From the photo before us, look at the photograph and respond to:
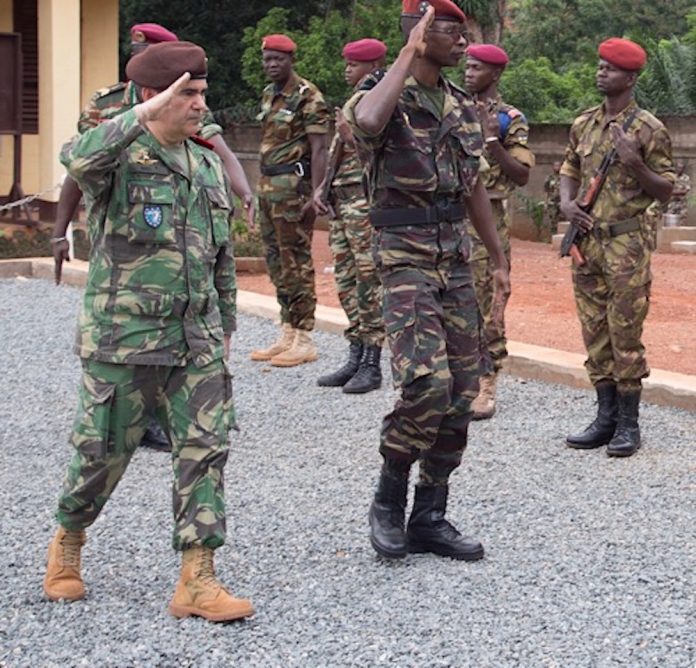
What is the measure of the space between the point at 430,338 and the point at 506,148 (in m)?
2.79

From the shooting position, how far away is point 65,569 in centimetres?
461

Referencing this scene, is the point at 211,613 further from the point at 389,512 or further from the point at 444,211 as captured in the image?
the point at 444,211

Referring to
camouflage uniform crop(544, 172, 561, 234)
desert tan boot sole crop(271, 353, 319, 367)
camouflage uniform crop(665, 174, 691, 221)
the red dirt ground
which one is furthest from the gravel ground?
camouflage uniform crop(544, 172, 561, 234)

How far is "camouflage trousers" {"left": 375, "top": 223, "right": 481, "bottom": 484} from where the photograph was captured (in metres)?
4.87

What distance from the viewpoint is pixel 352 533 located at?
5.45 meters

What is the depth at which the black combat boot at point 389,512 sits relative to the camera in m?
5.06

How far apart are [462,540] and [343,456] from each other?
5.72ft

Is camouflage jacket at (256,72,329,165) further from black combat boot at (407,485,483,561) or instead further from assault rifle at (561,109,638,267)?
black combat boot at (407,485,483,561)

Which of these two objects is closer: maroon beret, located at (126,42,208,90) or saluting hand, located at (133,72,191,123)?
saluting hand, located at (133,72,191,123)

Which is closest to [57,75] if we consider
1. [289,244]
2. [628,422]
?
[289,244]

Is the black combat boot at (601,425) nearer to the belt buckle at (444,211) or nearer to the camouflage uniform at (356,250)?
the camouflage uniform at (356,250)

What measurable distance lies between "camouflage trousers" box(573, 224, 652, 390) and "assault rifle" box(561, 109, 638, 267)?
0.13 feet

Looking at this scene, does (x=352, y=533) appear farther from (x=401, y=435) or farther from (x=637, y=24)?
(x=637, y=24)

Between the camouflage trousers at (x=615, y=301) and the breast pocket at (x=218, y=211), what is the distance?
8.65 feet
